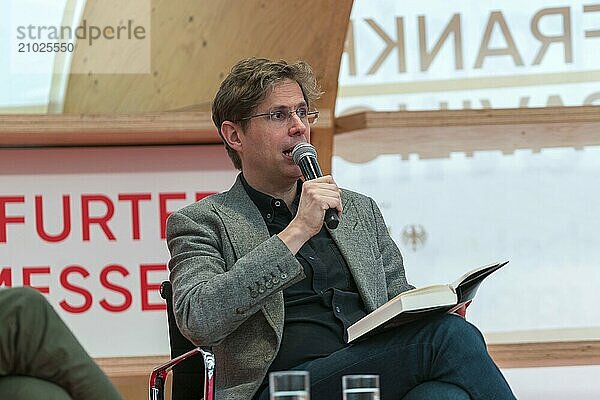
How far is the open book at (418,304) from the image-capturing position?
2.23 meters

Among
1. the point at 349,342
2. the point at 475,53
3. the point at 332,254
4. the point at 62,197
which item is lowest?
the point at 349,342

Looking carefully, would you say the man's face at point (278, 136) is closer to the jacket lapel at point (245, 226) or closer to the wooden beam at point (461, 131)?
the jacket lapel at point (245, 226)

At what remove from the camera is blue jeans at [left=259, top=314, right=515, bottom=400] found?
7.30 ft

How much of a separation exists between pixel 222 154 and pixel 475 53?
103cm

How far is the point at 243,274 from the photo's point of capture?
2.48 metres

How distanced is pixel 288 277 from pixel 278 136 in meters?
0.42

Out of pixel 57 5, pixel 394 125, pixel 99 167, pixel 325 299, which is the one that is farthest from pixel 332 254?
pixel 57 5

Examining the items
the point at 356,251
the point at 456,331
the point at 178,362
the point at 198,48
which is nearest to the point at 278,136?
the point at 356,251

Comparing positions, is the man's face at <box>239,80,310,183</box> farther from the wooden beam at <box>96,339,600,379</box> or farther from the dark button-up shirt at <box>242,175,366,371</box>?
the wooden beam at <box>96,339,600,379</box>

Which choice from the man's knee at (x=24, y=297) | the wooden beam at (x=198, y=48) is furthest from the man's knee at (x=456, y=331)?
the wooden beam at (x=198, y=48)

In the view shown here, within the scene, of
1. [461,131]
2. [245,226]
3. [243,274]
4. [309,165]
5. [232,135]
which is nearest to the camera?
[243,274]

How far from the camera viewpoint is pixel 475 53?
411cm

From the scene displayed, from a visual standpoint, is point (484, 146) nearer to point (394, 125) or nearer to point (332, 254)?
point (394, 125)

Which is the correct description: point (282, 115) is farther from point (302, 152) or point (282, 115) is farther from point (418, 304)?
point (418, 304)
